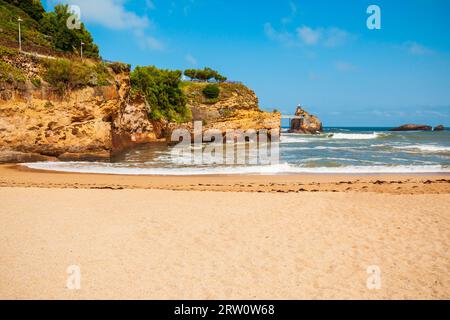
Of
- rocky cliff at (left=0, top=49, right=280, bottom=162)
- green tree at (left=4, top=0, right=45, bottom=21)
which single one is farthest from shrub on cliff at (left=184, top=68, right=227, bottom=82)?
rocky cliff at (left=0, top=49, right=280, bottom=162)

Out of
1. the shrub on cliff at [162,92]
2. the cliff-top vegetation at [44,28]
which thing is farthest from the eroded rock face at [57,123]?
the shrub on cliff at [162,92]

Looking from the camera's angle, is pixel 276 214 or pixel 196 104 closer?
pixel 276 214

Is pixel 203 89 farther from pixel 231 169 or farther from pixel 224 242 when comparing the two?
pixel 224 242

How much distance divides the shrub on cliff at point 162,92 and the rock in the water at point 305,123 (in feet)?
133

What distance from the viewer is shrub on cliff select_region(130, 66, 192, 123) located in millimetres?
41031

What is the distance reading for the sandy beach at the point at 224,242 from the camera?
5254mm

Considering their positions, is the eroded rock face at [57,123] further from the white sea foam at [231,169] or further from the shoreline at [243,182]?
the shoreline at [243,182]

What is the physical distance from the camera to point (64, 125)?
2339 cm

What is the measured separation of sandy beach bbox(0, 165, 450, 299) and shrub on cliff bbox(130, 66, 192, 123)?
2985cm

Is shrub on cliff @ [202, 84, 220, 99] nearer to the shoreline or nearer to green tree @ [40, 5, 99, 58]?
green tree @ [40, 5, 99, 58]
